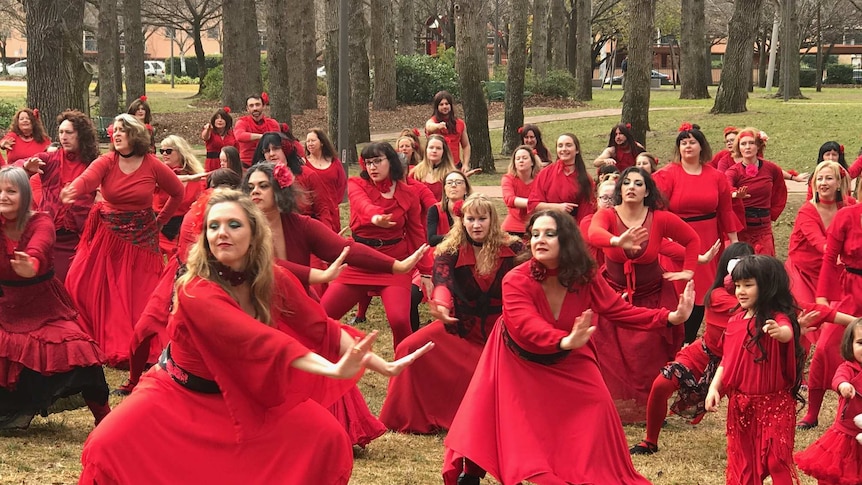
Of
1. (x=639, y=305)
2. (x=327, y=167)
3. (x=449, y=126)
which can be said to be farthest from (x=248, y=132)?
(x=639, y=305)

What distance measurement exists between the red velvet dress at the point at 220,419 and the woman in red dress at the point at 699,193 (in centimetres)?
630

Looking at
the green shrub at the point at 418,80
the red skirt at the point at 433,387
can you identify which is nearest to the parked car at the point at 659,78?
the green shrub at the point at 418,80

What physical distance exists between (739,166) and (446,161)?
9.84 feet

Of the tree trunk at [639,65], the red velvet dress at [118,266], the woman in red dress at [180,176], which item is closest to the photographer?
the red velvet dress at [118,266]

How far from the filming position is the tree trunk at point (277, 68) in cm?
2578

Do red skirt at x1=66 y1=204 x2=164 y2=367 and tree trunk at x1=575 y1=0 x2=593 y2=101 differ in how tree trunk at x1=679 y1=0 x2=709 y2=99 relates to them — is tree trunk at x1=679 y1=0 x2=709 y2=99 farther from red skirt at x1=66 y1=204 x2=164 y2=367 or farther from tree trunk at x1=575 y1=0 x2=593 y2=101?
red skirt at x1=66 y1=204 x2=164 y2=367

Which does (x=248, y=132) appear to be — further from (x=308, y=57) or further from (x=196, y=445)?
(x=308, y=57)

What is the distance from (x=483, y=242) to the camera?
8172 mm

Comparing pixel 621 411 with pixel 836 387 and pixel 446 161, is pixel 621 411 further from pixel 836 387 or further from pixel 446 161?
pixel 446 161

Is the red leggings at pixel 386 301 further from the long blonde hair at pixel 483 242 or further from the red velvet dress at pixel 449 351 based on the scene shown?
the long blonde hair at pixel 483 242

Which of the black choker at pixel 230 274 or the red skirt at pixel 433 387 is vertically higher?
the black choker at pixel 230 274

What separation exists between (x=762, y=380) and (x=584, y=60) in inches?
1580

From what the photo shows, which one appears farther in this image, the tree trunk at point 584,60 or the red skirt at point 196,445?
the tree trunk at point 584,60

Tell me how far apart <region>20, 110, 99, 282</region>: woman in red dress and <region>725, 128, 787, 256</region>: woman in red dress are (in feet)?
20.6
